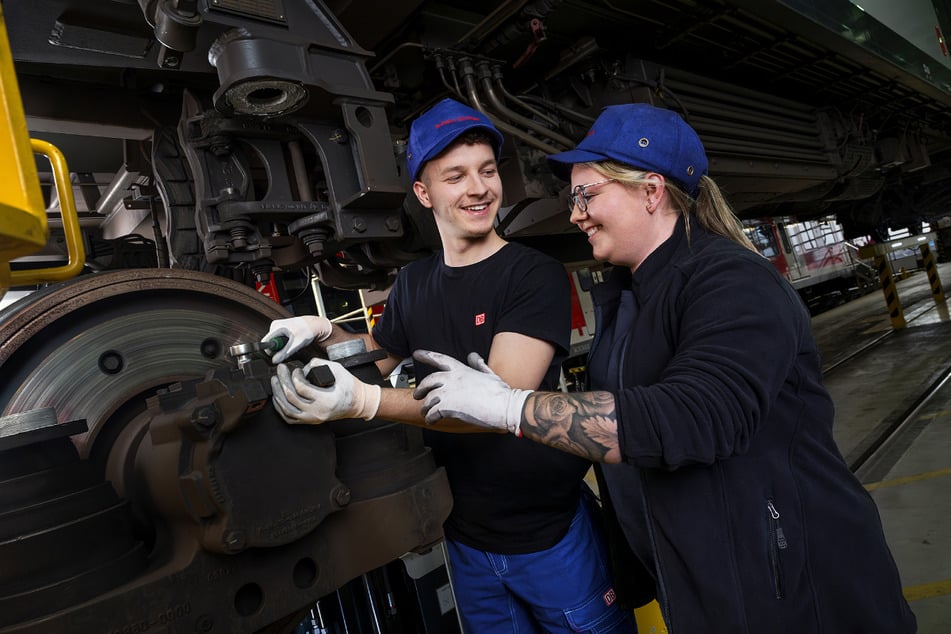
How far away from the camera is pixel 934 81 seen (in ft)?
16.7

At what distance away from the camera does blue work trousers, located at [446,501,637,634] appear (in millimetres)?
1395

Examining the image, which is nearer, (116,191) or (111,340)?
(111,340)

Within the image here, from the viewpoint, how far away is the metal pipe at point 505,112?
8.21 feet

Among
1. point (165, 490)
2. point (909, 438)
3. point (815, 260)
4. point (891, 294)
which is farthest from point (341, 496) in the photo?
point (815, 260)

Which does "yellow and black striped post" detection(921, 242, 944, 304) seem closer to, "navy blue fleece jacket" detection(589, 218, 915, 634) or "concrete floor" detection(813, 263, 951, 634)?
"concrete floor" detection(813, 263, 951, 634)

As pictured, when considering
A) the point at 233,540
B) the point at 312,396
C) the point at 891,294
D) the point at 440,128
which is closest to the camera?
the point at 233,540

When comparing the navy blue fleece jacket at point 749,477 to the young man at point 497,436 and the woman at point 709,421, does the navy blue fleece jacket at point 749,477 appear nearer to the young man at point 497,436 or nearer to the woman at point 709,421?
the woman at point 709,421

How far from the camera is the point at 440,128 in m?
1.50

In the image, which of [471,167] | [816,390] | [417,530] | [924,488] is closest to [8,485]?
[417,530]

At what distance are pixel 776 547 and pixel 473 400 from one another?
0.59 m

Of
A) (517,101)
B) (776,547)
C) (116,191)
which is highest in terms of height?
(116,191)

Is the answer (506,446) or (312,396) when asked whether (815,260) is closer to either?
(506,446)

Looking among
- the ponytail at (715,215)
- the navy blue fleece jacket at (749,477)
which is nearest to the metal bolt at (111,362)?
the navy blue fleece jacket at (749,477)

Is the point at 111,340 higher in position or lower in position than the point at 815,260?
higher
